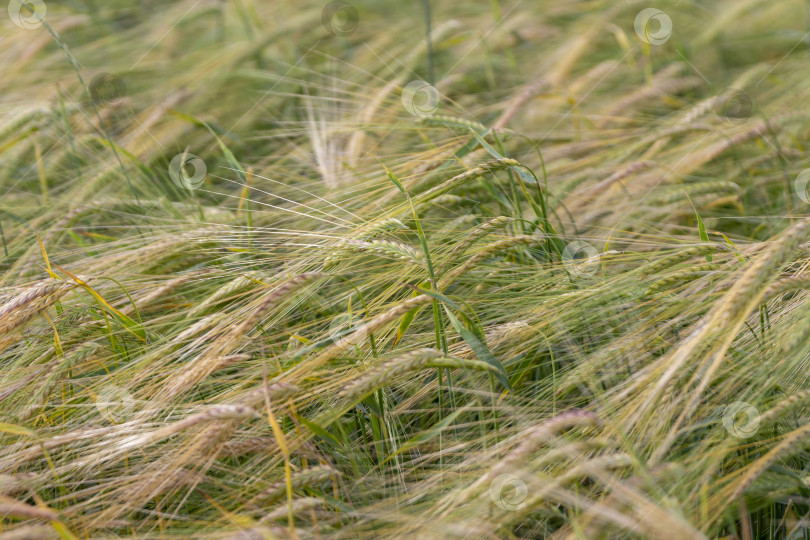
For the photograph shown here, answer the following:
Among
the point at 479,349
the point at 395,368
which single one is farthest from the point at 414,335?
the point at 395,368

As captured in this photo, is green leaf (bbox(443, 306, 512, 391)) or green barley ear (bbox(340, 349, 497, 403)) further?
green leaf (bbox(443, 306, 512, 391))

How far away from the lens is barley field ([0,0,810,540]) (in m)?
1.04

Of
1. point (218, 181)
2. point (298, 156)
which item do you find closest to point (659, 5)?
point (298, 156)

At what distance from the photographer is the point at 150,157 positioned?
7.20 ft

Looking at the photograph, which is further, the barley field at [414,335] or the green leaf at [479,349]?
the green leaf at [479,349]

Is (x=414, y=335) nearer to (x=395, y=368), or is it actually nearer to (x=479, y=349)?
(x=479, y=349)

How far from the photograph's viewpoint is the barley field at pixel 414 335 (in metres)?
1.04

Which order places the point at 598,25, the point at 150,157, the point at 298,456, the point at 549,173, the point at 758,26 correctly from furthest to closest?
the point at 758,26 < the point at 598,25 < the point at 150,157 < the point at 549,173 < the point at 298,456

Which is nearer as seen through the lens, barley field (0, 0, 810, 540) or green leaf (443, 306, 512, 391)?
barley field (0, 0, 810, 540)

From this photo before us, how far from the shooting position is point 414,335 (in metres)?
1.39

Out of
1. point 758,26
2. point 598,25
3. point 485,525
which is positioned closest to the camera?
point 485,525

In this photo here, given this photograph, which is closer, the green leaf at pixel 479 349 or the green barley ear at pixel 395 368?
the green barley ear at pixel 395 368

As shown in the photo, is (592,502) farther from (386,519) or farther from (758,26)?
(758,26)

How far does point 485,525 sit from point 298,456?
394 millimetres
